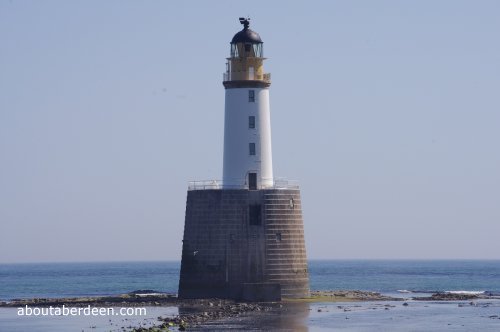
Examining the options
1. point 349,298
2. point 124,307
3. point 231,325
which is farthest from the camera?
point 349,298

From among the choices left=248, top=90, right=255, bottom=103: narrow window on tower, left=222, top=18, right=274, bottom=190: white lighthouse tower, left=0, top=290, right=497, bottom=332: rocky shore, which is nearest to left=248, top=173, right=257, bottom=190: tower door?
left=222, top=18, right=274, bottom=190: white lighthouse tower

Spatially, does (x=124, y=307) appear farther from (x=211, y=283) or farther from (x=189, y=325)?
(x=189, y=325)

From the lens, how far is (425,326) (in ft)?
193

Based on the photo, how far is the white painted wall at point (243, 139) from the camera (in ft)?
228

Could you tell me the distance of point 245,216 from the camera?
6856 centimetres

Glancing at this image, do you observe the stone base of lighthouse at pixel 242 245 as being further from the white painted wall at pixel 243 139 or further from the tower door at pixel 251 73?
the tower door at pixel 251 73

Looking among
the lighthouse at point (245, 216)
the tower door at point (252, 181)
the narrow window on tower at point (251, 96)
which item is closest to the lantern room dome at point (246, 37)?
the lighthouse at point (245, 216)

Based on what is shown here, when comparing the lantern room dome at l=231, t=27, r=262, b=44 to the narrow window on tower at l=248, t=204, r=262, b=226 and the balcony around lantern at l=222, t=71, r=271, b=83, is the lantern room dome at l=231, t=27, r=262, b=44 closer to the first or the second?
the balcony around lantern at l=222, t=71, r=271, b=83

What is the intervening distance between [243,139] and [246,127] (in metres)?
0.73

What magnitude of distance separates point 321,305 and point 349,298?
6.99 metres

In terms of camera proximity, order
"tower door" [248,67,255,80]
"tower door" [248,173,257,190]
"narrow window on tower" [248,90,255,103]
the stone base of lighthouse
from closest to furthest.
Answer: the stone base of lighthouse → "tower door" [248,173,257,190] → "narrow window on tower" [248,90,255,103] → "tower door" [248,67,255,80]

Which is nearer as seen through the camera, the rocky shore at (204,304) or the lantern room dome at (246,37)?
the rocky shore at (204,304)

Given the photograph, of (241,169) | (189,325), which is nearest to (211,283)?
(241,169)

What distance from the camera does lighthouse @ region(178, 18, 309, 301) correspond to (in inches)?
2697
